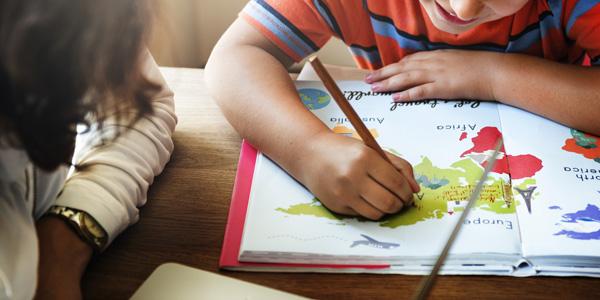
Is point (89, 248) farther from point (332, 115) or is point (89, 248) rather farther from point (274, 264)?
point (332, 115)

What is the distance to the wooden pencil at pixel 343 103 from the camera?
21.6 inches

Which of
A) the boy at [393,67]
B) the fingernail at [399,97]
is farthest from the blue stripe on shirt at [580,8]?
the fingernail at [399,97]

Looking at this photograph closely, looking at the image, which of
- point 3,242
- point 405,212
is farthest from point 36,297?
point 405,212

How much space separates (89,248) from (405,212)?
0.28m

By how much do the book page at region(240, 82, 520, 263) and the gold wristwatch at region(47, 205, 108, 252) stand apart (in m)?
0.13

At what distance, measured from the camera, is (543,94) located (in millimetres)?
727

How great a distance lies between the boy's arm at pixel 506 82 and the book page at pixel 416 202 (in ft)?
0.06

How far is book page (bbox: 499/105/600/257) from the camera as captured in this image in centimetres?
58

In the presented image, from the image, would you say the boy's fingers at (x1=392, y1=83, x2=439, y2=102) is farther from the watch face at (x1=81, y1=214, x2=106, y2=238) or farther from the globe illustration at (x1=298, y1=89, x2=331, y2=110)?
the watch face at (x1=81, y1=214, x2=106, y2=238)

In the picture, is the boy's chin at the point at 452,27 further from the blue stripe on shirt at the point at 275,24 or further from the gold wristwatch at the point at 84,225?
the gold wristwatch at the point at 84,225

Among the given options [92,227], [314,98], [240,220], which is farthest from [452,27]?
[92,227]

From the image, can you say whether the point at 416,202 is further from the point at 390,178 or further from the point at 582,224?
the point at 582,224

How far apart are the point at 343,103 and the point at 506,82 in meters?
0.24

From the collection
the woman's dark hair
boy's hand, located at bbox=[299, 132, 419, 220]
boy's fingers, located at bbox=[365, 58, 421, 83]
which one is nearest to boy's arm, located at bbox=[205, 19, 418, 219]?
boy's hand, located at bbox=[299, 132, 419, 220]
